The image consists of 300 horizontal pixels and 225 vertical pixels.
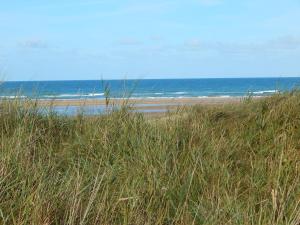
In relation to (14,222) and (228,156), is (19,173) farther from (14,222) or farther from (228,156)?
(228,156)

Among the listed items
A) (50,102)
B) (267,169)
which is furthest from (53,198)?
(50,102)

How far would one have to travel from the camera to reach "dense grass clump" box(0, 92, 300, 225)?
3451mm

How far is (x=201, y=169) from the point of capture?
4641 mm

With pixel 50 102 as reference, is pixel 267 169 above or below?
below

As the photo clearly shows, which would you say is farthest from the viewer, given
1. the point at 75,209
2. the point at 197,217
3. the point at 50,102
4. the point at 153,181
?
the point at 50,102

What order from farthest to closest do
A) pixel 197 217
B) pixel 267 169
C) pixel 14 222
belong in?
pixel 267 169, pixel 197 217, pixel 14 222

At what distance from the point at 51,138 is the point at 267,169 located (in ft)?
9.52

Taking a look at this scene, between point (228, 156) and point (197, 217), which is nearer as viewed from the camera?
point (197, 217)

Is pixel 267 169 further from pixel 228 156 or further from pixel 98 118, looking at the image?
pixel 98 118

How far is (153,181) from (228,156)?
64.1 inches

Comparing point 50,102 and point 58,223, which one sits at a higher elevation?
point 50,102

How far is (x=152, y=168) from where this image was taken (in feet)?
14.7

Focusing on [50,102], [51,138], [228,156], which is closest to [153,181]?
[228,156]

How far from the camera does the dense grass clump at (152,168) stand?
345cm
